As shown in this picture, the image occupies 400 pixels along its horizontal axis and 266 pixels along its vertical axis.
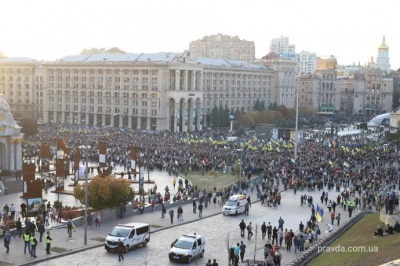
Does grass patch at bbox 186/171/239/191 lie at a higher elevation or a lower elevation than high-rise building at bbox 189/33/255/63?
lower

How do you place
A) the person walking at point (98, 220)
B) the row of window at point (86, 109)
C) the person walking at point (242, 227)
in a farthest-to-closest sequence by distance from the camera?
the row of window at point (86, 109)
the person walking at point (98, 220)
the person walking at point (242, 227)

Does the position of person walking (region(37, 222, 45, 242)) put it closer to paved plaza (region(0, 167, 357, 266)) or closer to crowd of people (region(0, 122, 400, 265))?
paved plaza (region(0, 167, 357, 266))

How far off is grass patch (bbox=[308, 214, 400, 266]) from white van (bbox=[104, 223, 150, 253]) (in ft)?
27.0

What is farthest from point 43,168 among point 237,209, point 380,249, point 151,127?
point 151,127

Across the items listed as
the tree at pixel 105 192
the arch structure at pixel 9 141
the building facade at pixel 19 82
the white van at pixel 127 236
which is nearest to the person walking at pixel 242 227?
the white van at pixel 127 236

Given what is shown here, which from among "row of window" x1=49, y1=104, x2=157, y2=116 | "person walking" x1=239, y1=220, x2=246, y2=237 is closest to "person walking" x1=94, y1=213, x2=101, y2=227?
"person walking" x1=239, y1=220, x2=246, y2=237

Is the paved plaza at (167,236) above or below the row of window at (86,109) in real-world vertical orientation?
below

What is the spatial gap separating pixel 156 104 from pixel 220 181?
51.5 m

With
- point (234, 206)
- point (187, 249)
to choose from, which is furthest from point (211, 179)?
point (187, 249)

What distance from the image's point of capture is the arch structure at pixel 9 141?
47.5m

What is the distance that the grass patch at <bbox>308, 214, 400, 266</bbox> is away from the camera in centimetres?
2173

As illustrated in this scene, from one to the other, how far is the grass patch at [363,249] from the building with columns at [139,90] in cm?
7095

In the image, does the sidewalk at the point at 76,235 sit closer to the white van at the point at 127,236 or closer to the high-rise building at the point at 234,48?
the white van at the point at 127,236

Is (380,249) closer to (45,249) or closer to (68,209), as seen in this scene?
(45,249)
